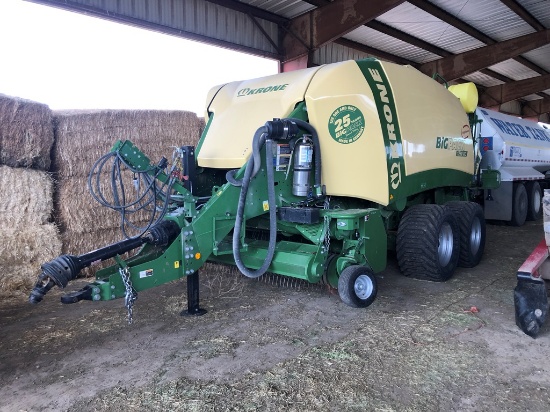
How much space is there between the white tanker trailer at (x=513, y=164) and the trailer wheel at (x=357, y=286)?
19.6 feet

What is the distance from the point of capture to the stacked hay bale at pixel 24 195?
17.7 feet

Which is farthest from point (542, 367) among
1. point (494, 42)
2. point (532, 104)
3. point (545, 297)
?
point (532, 104)

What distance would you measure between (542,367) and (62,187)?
5.61 meters

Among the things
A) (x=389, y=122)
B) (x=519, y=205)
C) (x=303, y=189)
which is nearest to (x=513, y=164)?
(x=519, y=205)

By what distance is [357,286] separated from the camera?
4379mm

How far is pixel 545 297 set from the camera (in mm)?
3740

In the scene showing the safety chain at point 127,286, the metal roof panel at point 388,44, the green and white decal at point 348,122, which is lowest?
the safety chain at point 127,286

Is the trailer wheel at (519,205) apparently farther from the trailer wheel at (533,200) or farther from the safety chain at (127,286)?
the safety chain at (127,286)

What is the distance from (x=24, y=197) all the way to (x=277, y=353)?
387 cm

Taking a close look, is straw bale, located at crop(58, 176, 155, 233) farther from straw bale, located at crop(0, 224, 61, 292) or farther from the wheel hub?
the wheel hub

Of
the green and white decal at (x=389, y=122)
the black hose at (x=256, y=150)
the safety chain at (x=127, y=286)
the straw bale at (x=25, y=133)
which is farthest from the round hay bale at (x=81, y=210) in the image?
the green and white decal at (x=389, y=122)

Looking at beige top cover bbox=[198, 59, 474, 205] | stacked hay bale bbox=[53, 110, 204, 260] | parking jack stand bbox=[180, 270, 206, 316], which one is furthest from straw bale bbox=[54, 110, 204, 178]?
parking jack stand bbox=[180, 270, 206, 316]

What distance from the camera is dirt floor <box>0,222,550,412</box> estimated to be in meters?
2.89

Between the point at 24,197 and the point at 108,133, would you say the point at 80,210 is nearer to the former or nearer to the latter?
the point at 24,197
